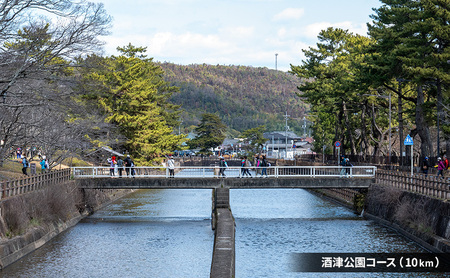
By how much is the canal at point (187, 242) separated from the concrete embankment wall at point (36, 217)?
519mm

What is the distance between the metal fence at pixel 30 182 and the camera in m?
25.1

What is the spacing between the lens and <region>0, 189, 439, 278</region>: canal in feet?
71.7

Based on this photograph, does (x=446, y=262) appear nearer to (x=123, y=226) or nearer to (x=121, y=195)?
(x=123, y=226)

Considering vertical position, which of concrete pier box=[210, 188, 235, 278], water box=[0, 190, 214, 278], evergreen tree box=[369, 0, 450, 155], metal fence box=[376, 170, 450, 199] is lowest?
water box=[0, 190, 214, 278]

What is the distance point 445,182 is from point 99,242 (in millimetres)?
16627

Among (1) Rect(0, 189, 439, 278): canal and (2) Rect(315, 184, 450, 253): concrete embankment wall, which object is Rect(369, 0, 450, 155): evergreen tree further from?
(1) Rect(0, 189, 439, 278): canal

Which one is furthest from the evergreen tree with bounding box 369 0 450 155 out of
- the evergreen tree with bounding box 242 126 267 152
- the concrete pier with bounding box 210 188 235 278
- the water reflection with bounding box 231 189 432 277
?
the evergreen tree with bounding box 242 126 267 152

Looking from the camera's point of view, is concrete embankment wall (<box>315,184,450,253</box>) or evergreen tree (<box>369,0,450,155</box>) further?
A: evergreen tree (<box>369,0,450,155</box>)

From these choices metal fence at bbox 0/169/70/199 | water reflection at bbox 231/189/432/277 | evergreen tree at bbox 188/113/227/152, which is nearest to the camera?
water reflection at bbox 231/189/432/277

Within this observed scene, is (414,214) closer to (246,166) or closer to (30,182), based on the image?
(246,166)

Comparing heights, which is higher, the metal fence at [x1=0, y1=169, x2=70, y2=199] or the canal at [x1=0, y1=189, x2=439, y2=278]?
the metal fence at [x1=0, y1=169, x2=70, y2=199]

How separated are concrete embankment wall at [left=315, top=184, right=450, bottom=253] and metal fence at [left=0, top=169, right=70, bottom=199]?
18.6m

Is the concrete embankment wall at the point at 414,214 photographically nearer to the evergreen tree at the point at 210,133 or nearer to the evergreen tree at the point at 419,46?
the evergreen tree at the point at 419,46

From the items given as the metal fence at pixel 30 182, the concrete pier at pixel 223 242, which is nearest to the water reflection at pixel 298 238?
the concrete pier at pixel 223 242
